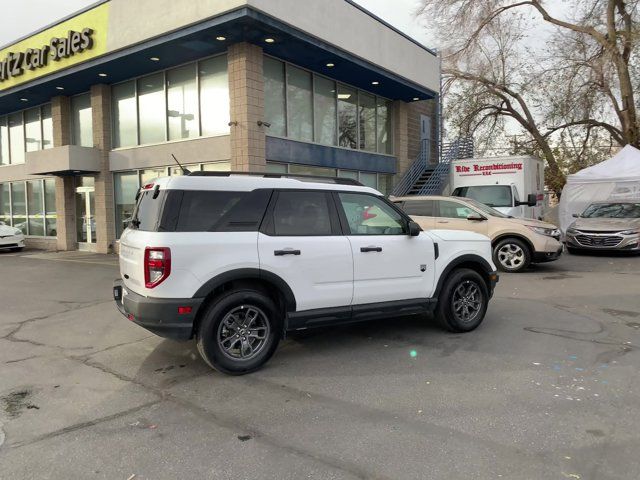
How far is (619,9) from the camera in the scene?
23.1 meters

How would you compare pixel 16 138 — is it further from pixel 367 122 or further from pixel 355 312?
pixel 355 312

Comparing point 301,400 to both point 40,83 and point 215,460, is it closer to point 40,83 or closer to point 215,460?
point 215,460

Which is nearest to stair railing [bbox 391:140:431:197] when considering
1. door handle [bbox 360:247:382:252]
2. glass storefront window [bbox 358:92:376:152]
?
glass storefront window [bbox 358:92:376:152]

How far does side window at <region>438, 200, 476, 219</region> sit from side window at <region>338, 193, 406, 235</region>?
590 centimetres

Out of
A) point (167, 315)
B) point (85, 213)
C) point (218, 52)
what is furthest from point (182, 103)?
point (167, 315)

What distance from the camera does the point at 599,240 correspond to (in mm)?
12992

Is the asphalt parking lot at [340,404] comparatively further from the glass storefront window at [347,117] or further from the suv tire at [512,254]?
the glass storefront window at [347,117]

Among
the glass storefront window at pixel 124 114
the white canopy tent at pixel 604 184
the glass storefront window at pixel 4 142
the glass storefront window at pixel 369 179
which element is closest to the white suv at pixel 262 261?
the glass storefront window at pixel 369 179

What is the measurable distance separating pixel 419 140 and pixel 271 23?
10851 mm

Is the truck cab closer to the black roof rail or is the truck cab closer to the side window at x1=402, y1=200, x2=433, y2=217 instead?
the side window at x1=402, y1=200, x2=433, y2=217

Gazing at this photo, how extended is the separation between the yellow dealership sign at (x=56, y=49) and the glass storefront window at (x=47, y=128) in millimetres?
1891

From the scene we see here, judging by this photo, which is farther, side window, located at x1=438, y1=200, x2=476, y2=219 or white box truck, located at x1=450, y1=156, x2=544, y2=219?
white box truck, located at x1=450, y1=156, x2=544, y2=219

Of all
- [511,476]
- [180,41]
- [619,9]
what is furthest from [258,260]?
[619,9]

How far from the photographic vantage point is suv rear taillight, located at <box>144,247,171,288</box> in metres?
4.16
